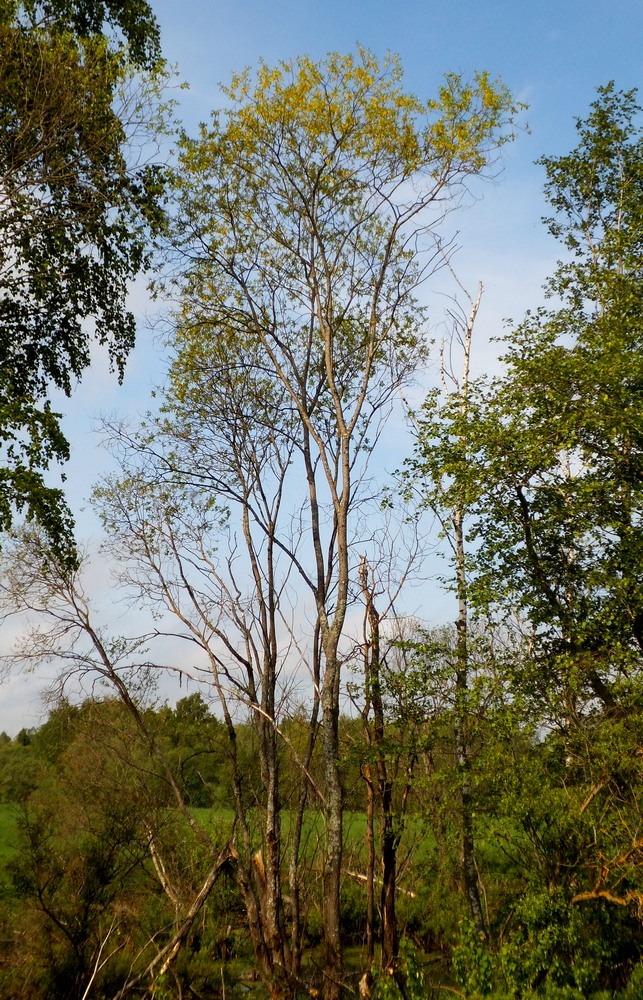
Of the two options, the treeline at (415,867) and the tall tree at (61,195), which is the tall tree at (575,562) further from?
the tall tree at (61,195)

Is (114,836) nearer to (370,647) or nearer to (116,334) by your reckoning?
(370,647)

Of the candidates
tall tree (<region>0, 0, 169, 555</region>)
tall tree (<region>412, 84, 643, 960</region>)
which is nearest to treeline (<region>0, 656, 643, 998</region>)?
tall tree (<region>412, 84, 643, 960</region>)

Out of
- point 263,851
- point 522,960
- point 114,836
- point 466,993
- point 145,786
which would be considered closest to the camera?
point 466,993

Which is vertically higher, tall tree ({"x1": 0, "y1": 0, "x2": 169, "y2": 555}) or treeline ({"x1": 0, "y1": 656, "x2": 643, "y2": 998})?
tall tree ({"x1": 0, "y1": 0, "x2": 169, "y2": 555})

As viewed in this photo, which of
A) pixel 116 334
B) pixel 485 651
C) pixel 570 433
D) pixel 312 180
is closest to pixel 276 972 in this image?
pixel 485 651

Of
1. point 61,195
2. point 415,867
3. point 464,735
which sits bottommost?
point 415,867

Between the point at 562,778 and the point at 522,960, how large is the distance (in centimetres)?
252

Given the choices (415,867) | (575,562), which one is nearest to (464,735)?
(575,562)

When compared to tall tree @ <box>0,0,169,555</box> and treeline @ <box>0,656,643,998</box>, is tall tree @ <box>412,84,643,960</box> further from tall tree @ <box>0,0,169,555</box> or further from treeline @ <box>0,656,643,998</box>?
tall tree @ <box>0,0,169,555</box>

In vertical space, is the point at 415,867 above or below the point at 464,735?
below

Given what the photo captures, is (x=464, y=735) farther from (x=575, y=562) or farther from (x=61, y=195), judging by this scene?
(x=61, y=195)

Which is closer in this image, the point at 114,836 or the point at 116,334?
the point at 116,334

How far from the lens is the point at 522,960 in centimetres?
959

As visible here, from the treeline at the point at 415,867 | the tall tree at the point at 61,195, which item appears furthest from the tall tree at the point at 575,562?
the tall tree at the point at 61,195
